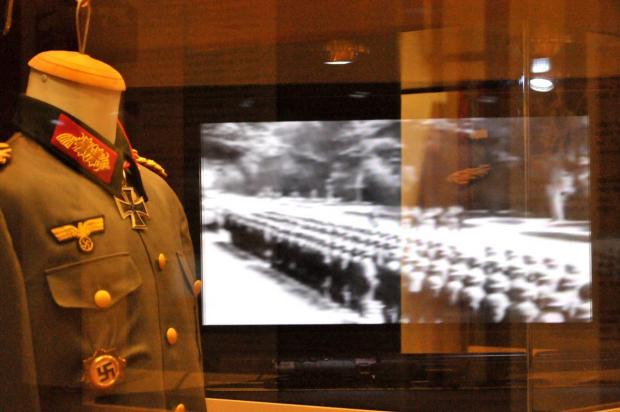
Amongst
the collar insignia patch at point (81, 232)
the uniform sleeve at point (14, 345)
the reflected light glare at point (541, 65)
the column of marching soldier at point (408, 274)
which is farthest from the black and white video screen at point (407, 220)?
the uniform sleeve at point (14, 345)

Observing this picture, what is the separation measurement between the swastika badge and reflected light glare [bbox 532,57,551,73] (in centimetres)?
117

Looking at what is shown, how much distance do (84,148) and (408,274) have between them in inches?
32.5

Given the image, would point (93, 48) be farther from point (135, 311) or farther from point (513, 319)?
point (513, 319)

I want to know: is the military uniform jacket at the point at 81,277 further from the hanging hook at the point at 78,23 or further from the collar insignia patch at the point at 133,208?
the hanging hook at the point at 78,23

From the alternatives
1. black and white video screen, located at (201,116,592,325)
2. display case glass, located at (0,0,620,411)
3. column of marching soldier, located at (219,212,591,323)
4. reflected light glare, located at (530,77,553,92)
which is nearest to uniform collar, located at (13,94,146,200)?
display case glass, located at (0,0,620,411)

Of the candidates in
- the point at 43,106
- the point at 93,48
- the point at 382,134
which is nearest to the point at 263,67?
the point at 382,134

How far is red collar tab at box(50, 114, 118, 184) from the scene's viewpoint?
36.4 inches

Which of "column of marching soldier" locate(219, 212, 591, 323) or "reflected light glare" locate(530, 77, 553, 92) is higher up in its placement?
"reflected light glare" locate(530, 77, 553, 92)

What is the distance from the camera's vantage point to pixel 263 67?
53.2 inches

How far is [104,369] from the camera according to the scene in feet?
2.98

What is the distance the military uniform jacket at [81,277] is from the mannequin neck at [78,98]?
0.01m

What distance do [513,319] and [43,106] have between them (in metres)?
1.16

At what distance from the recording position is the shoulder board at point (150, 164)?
3.64ft

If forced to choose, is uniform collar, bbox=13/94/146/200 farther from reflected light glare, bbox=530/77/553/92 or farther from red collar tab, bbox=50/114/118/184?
reflected light glare, bbox=530/77/553/92
